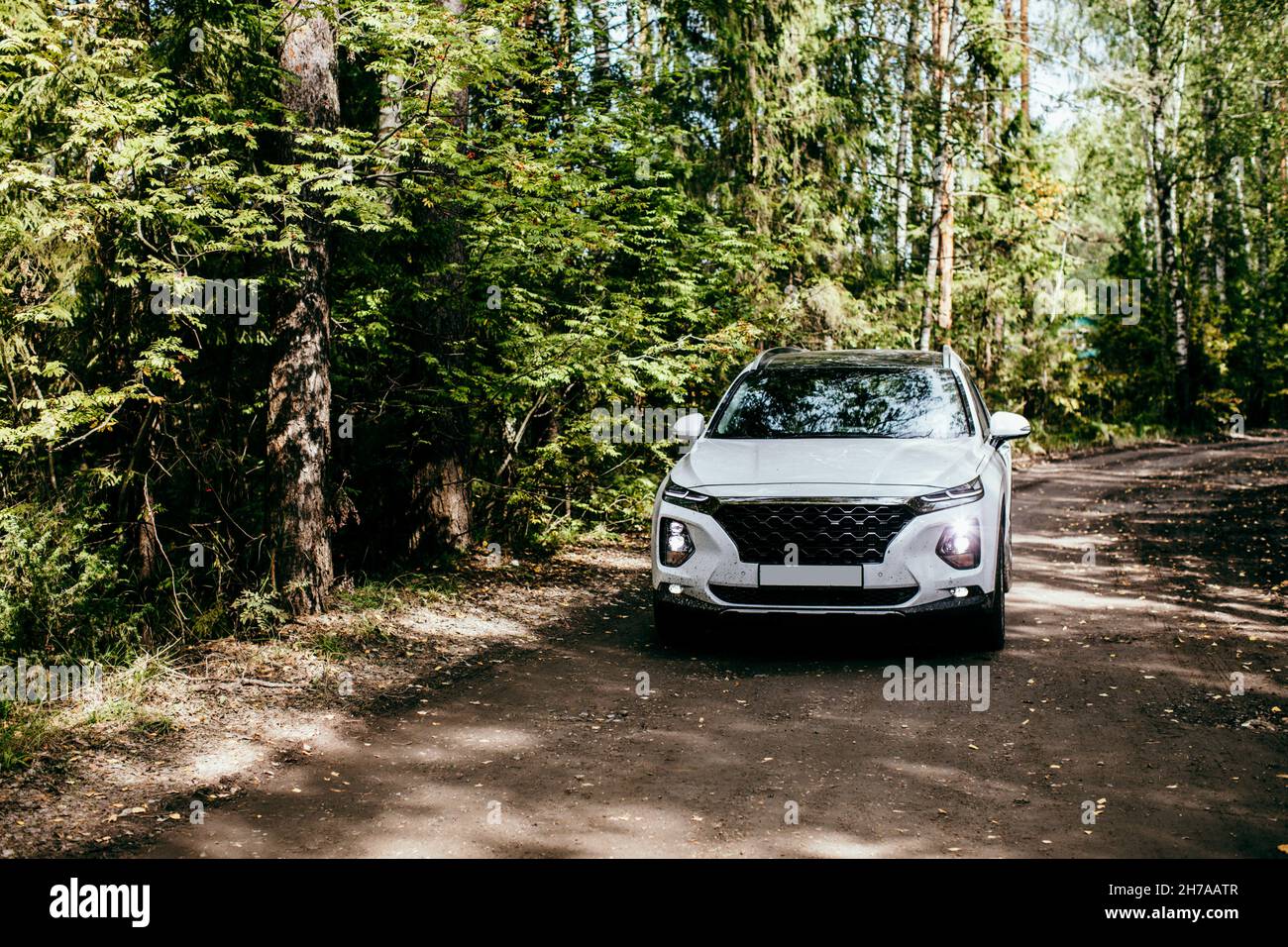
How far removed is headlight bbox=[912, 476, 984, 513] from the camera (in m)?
6.86

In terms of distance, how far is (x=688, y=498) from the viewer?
23.8ft

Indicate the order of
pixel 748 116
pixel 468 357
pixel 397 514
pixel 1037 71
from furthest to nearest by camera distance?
pixel 1037 71 → pixel 748 116 → pixel 397 514 → pixel 468 357

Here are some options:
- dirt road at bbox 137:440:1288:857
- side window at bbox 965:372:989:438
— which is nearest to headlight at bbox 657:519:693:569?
dirt road at bbox 137:440:1288:857

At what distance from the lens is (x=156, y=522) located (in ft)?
31.1

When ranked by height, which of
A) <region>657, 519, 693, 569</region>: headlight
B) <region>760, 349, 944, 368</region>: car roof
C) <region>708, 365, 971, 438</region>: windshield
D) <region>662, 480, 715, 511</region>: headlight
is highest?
<region>760, 349, 944, 368</region>: car roof

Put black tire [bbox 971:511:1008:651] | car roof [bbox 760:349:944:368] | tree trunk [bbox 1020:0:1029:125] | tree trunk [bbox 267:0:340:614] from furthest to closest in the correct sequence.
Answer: tree trunk [bbox 1020:0:1029:125] < car roof [bbox 760:349:944:368] < tree trunk [bbox 267:0:340:614] < black tire [bbox 971:511:1008:651]

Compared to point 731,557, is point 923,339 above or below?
above

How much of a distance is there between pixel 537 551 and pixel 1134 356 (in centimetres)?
2501

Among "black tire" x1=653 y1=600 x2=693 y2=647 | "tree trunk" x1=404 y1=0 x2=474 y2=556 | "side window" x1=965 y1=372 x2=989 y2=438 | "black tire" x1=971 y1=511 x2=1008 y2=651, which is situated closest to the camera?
"black tire" x1=971 y1=511 x2=1008 y2=651

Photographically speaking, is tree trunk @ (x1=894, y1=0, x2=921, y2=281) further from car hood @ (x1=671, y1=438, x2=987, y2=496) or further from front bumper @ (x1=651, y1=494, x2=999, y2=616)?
front bumper @ (x1=651, y1=494, x2=999, y2=616)

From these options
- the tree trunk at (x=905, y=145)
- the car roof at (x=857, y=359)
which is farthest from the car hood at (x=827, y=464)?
the tree trunk at (x=905, y=145)

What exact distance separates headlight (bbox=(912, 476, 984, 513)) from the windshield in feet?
3.32

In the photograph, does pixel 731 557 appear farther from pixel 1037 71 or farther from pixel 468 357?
pixel 1037 71
